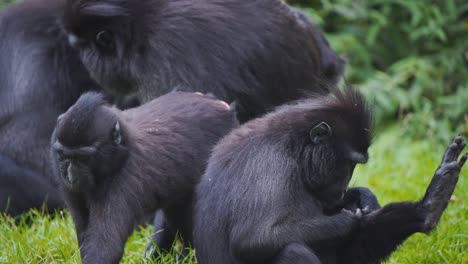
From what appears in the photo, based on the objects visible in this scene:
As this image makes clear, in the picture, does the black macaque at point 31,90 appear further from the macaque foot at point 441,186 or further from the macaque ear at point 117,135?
the macaque foot at point 441,186

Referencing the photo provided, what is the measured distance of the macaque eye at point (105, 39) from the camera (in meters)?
6.21

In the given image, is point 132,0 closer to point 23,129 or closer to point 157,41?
point 157,41

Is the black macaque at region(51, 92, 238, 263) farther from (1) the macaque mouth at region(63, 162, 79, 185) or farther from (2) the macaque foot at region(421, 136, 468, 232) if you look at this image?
(2) the macaque foot at region(421, 136, 468, 232)

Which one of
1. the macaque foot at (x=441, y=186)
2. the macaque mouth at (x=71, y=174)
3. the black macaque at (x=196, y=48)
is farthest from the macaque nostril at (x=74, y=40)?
the macaque foot at (x=441, y=186)

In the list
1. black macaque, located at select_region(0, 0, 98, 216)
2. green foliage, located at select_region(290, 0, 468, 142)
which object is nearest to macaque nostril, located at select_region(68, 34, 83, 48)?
black macaque, located at select_region(0, 0, 98, 216)

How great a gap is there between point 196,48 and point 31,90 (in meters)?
1.68

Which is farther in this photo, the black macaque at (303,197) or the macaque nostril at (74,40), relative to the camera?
the macaque nostril at (74,40)

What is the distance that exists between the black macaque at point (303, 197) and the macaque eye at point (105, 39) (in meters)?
1.77

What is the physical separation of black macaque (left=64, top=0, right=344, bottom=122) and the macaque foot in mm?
1454

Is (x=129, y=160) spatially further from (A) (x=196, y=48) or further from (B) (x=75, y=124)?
(A) (x=196, y=48)

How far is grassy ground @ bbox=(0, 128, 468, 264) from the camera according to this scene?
544 cm

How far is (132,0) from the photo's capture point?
6176 millimetres

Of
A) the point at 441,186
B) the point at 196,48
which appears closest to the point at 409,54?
the point at 196,48

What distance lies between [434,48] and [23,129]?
5.74 meters
